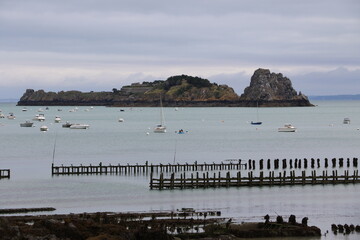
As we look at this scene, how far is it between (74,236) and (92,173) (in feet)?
107

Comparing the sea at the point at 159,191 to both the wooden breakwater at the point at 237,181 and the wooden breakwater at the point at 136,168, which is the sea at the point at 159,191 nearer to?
the wooden breakwater at the point at 237,181

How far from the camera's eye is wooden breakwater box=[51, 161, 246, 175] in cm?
6562

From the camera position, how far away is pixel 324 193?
179ft

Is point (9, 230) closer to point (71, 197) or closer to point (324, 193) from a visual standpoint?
point (71, 197)

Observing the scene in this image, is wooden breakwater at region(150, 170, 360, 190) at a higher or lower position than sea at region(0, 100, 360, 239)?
higher

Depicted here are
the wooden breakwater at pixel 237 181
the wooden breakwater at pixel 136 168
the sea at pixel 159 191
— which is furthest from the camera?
the wooden breakwater at pixel 136 168

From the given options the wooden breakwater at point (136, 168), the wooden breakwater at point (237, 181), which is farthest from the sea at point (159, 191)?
the wooden breakwater at point (136, 168)

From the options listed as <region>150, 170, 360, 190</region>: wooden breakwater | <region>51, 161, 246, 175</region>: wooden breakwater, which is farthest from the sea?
<region>51, 161, 246, 175</region>: wooden breakwater

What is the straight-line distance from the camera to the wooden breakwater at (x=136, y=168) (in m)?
65.6

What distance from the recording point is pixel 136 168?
71.5 m

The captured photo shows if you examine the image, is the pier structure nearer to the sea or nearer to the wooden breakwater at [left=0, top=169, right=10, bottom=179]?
the sea

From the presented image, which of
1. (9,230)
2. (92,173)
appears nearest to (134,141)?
(92,173)

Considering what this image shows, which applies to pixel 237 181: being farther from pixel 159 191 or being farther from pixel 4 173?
pixel 4 173

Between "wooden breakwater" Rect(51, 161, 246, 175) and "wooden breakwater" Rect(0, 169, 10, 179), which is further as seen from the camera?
"wooden breakwater" Rect(51, 161, 246, 175)
